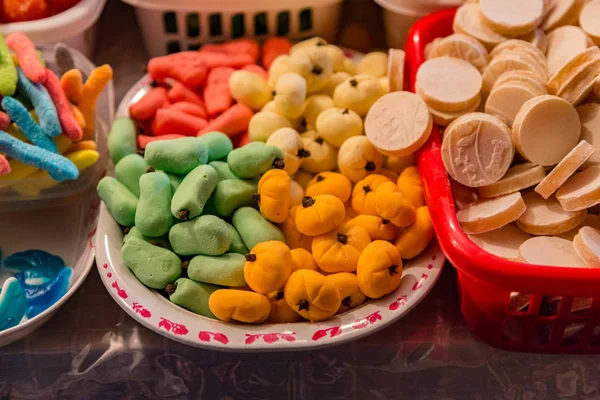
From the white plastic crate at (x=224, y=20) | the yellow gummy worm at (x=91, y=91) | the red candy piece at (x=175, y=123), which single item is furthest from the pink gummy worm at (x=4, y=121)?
the white plastic crate at (x=224, y=20)

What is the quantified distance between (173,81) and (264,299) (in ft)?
1.44

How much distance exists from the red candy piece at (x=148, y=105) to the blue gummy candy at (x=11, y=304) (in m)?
0.32

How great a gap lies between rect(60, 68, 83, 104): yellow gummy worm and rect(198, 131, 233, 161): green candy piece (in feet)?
0.65

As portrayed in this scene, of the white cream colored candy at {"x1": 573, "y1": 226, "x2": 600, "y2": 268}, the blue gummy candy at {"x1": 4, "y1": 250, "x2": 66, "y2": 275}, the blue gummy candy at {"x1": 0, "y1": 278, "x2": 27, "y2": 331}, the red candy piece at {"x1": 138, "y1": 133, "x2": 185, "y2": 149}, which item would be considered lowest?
the blue gummy candy at {"x1": 4, "y1": 250, "x2": 66, "y2": 275}

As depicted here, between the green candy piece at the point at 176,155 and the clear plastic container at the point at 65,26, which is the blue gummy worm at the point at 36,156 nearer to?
the green candy piece at the point at 176,155

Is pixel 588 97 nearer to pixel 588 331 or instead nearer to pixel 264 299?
pixel 588 331

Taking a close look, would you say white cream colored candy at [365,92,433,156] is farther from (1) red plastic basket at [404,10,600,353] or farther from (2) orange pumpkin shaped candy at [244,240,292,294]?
(2) orange pumpkin shaped candy at [244,240,292,294]

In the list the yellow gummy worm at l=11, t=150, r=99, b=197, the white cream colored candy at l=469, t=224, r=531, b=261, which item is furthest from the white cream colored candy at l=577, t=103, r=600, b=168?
the yellow gummy worm at l=11, t=150, r=99, b=197

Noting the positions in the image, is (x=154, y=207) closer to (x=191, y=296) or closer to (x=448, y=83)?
(x=191, y=296)

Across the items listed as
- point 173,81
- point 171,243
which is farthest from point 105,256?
point 173,81

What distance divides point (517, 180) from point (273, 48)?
1.60 ft

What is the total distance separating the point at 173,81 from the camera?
1017 millimetres

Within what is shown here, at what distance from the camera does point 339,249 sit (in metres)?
0.79

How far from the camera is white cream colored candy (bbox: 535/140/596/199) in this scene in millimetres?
728
